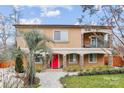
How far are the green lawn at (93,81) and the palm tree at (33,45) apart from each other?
44cm

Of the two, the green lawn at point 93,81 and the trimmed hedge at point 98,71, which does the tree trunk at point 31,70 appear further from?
the trimmed hedge at point 98,71

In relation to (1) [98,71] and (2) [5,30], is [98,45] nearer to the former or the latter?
(1) [98,71]

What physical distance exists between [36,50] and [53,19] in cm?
58

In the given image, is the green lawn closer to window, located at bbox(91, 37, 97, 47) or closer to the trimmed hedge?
the trimmed hedge

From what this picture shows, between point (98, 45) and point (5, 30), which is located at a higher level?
point (5, 30)

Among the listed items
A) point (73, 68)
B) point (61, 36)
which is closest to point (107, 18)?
point (61, 36)

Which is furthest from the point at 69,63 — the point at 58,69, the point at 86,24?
the point at 86,24

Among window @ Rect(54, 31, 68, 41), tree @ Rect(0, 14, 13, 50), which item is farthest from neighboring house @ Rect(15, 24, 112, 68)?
tree @ Rect(0, 14, 13, 50)

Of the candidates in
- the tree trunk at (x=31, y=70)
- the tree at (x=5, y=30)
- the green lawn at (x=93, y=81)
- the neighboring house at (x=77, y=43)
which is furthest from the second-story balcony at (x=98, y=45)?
the tree at (x=5, y=30)

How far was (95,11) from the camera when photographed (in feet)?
22.4

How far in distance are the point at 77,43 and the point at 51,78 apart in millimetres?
622

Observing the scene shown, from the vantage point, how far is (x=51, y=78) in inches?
274

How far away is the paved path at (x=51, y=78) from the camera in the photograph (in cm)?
692

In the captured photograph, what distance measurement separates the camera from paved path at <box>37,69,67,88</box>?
692cm
